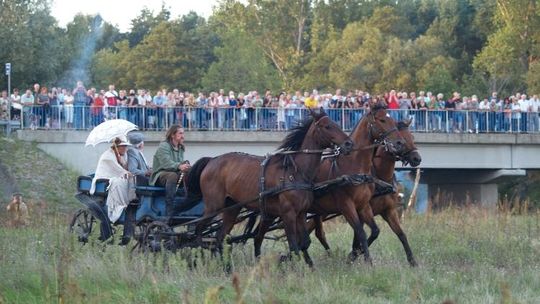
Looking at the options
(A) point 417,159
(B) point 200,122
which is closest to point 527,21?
(B) point 200,122

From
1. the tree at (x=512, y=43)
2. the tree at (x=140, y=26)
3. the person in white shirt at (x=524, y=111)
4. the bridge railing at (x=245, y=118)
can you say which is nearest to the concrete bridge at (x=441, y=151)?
the bridge railing at (x=245, y=118)

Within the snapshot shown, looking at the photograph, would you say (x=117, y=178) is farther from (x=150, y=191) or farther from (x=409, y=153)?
(x=409, y=153)

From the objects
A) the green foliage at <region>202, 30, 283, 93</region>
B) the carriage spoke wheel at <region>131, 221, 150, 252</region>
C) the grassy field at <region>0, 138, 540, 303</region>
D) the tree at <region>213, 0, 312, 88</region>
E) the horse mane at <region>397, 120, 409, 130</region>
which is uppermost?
the tree at <region>213, 0, 312, 88</region>

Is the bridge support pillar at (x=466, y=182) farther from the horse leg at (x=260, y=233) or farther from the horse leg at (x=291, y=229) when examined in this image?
the horse leg at (x=291, y=229)

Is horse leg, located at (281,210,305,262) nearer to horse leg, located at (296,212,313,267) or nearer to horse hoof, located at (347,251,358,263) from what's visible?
horse leg, located at (296,212,313,267)

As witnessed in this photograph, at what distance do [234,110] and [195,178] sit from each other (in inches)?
658

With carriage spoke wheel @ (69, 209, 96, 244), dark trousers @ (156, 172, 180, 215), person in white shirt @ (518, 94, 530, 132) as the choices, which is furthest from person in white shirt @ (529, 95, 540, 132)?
dark trousers @ (156, 172, 180, 215)

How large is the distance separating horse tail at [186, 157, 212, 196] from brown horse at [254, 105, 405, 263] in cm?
97

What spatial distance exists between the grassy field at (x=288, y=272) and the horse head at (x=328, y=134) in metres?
1.38

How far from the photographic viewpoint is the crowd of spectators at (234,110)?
3052cm

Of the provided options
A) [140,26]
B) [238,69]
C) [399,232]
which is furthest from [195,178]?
[140,26]

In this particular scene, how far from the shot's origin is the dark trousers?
15.7 meters

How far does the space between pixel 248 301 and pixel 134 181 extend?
5.07 metres

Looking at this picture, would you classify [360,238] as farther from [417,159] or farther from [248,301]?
[248,301]
